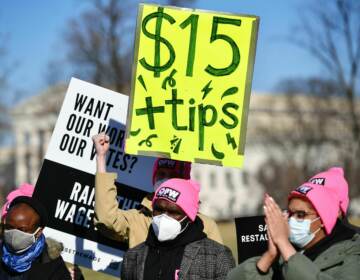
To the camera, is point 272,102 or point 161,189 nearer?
point 161,189

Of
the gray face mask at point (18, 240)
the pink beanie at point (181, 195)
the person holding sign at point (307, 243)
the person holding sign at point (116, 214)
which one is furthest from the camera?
the person holding sign at point (116, 214)

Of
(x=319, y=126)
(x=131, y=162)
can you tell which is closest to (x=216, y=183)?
(x=319, y=126)

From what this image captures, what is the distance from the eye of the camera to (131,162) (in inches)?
272

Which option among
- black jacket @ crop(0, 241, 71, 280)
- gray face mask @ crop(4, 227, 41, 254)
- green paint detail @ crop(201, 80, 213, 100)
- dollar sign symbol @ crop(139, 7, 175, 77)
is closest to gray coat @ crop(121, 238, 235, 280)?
black jacket @ crop(0, 241, 71, 280)

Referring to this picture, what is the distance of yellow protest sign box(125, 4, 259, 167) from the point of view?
237 inches

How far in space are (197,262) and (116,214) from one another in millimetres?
772

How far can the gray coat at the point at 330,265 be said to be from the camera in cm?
424

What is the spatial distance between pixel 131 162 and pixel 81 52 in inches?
1394

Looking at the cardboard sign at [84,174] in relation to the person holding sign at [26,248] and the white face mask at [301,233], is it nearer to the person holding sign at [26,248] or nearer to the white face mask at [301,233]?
the person holding sign at [26,248]

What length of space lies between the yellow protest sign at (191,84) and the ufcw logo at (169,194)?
0.68 meters

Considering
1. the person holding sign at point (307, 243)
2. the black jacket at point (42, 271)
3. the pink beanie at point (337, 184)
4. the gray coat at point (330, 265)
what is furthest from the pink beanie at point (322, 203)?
the black jacket at point (42, 271)

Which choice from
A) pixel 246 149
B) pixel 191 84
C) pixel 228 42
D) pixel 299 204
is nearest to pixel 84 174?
pixel 191 84

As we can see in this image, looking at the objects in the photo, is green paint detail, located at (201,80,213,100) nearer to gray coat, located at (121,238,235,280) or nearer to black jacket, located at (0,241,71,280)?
gray coat, located at (121,238,235,280)

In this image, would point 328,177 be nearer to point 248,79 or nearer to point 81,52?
point 248,79
